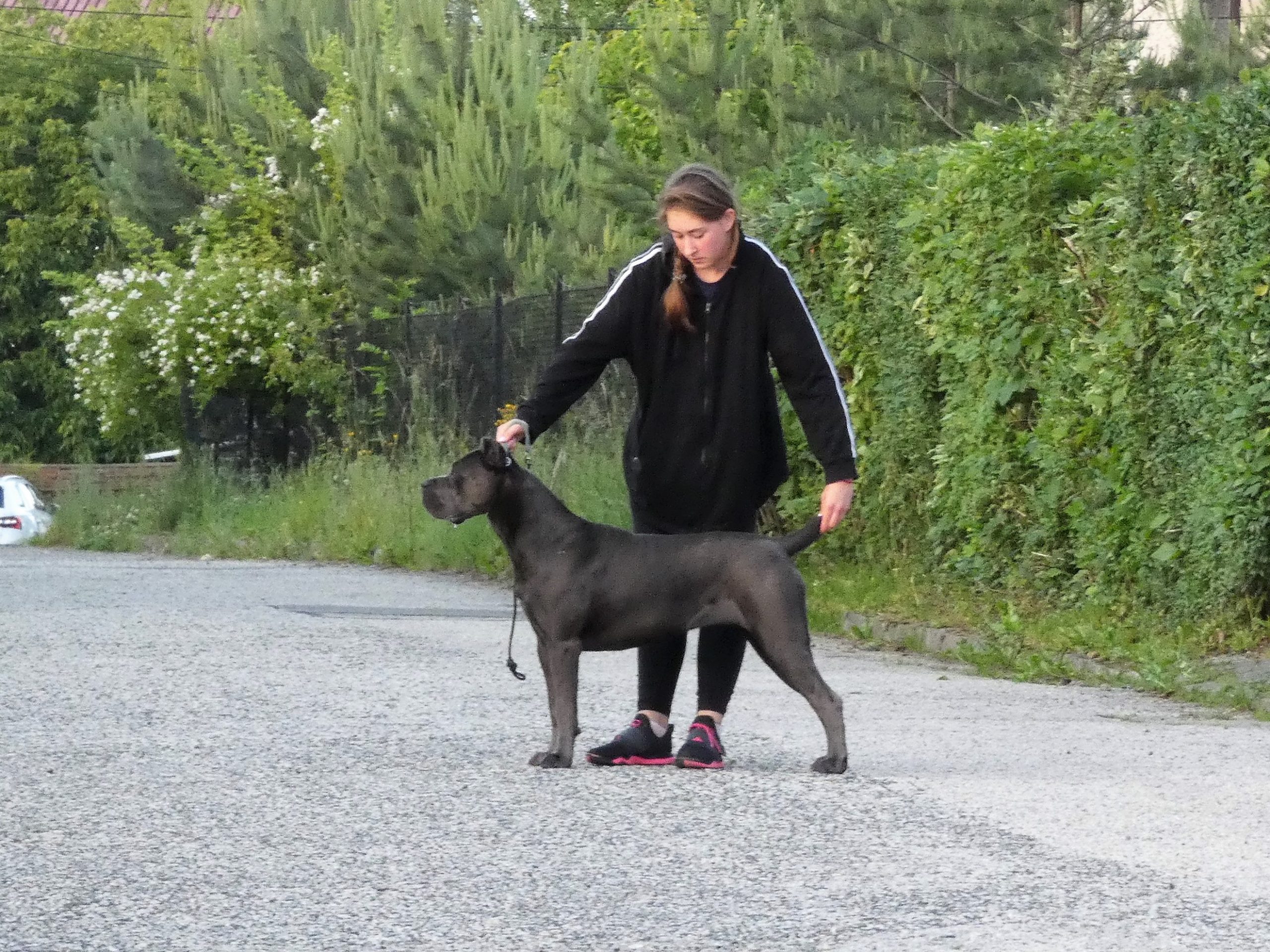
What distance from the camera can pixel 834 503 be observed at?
673cm

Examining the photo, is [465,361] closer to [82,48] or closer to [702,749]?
[702,749]

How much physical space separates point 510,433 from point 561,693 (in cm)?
77

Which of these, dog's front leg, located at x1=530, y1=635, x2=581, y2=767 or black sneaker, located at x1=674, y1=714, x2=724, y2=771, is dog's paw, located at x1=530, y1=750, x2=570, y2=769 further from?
black sneaker, located at x1=674, y1=714, x2=724, y2=771

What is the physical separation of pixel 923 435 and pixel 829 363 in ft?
20.8

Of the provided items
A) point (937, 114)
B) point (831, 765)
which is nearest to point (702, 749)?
point (831, 765)

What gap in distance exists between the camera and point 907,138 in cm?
2481

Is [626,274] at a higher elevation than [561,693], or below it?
higher

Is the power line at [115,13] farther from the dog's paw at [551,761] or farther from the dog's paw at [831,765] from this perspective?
the dog's paw at [831,765]

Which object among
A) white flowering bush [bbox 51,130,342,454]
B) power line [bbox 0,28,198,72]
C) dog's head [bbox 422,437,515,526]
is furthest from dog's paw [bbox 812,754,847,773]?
power line [bbox 0,28,198,72]

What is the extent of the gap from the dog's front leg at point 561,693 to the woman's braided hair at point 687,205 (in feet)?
3.29

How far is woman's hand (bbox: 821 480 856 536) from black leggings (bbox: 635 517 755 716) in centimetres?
35

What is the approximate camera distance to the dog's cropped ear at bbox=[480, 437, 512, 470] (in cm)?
662

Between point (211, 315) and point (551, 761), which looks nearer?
point (551, 761)

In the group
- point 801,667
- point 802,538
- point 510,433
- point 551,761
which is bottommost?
point 551,761
